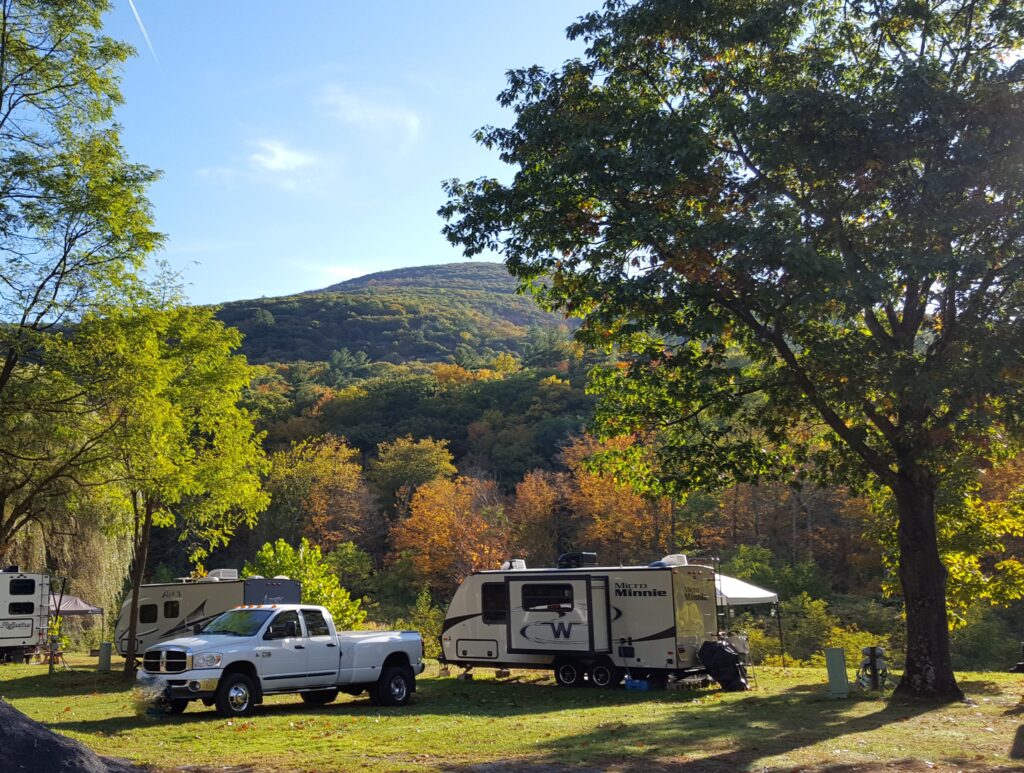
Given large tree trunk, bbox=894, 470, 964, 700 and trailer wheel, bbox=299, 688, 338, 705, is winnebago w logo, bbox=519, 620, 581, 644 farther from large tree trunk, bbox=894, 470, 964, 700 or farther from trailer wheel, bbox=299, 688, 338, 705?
large tree trunk, bbox=894, 470, 964, 700

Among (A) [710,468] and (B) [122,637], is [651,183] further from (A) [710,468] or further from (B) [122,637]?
(B) [122,637]

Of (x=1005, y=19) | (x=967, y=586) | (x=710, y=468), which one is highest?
(x=1005, y=19)

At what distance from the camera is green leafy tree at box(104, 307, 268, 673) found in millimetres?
18422

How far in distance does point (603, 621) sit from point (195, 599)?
38.3 ft

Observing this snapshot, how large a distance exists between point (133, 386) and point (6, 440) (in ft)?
12.1

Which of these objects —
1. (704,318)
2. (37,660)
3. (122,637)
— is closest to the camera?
(704,318)

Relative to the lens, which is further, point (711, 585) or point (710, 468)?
point (711, 585)

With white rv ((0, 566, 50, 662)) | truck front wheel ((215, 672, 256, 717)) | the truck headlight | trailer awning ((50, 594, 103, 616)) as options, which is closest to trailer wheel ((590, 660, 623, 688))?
truck front wheel ((215, 672, 256, 717))

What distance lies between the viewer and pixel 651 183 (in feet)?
46.2

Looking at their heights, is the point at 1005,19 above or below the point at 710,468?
above

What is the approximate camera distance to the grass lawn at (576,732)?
10.4m

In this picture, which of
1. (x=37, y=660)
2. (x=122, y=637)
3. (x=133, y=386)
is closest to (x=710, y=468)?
(x=133, y=386)

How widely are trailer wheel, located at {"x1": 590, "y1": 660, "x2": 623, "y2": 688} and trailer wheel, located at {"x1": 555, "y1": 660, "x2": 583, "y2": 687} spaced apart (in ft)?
0.90

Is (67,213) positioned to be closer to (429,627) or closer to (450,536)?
(429,627)
